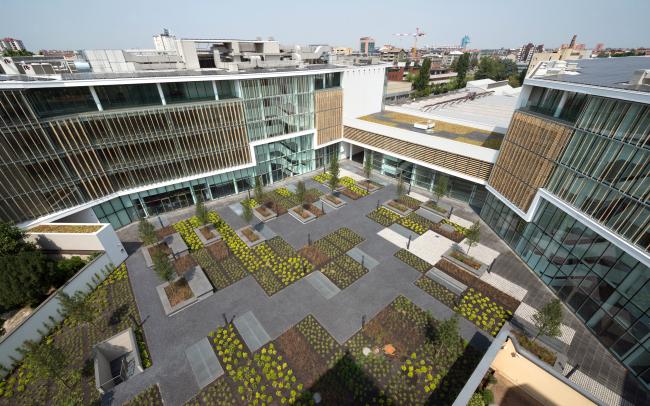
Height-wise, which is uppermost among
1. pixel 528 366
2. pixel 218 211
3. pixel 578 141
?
pixel 578 141

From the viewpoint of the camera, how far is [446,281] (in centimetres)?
2623

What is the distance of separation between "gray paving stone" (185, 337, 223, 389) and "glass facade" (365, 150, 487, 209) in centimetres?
3473

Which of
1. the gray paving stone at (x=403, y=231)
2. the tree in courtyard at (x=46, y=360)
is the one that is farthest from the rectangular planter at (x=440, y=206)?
the tree in courtyard at (x=46, y=360)

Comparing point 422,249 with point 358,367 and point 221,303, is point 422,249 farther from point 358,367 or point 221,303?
point 221,303

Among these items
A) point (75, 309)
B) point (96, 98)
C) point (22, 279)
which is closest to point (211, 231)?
point (75, 309)

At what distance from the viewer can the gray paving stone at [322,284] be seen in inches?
985

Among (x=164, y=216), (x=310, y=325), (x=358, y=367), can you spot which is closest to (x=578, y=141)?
(x=358, y=367)

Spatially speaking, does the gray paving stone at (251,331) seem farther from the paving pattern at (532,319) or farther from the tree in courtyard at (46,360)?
the paving pattern at (532,319)

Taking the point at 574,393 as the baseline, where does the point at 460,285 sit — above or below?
below

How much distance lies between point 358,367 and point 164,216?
104 ft

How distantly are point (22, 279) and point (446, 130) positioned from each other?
167 feet

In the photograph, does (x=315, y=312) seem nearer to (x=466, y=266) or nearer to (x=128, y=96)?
(x=466, y=266)

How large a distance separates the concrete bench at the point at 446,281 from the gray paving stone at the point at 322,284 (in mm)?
9726

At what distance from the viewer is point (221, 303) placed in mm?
24328
